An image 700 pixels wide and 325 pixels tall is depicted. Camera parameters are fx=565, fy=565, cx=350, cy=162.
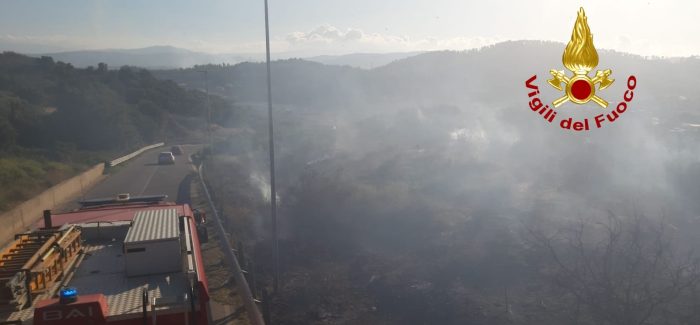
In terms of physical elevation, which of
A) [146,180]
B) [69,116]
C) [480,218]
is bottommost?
[146,180]

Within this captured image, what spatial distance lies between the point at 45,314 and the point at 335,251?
1422 cm

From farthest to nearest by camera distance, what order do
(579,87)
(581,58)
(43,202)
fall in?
(43,202), (579,87), (581,58)

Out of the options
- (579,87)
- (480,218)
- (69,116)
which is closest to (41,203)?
(480,218)

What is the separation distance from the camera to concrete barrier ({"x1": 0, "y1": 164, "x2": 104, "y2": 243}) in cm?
1834

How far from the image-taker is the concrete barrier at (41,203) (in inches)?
722

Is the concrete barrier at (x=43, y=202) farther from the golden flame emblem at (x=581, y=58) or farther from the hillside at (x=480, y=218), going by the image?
the golden flame emblem at (x=581, y=58)

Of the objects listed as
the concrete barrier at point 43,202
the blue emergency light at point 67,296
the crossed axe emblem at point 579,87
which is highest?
the crossed axe emblem at point 579,87

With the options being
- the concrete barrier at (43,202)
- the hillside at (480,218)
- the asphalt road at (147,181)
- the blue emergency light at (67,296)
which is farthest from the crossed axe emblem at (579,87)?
the asphalt road at (147,181)

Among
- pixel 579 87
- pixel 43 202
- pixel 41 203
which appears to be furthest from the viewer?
pixel 43 202

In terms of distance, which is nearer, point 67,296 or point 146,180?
point 67,296

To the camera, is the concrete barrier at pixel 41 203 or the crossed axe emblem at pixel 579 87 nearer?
the crossed axe emblem at pixel 579 87

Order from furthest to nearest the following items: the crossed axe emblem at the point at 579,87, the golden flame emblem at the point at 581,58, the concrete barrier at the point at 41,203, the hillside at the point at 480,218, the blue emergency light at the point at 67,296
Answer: the concrete barrier at the point at 41,203 → the hillside at the point at 480,218 → the crossed axe emblem at the point at 579,87 → the golden flame emblem at the point at 581,58 → the blue emergency light at the point at 67,296

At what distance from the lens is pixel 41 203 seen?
2250 centimetres

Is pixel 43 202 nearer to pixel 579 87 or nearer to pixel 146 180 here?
pixel 146 180
